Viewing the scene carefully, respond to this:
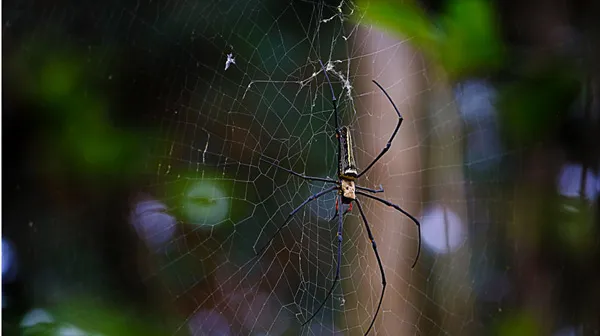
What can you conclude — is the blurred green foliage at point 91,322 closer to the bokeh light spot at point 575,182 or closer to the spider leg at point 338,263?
the spider leg at point 338,263

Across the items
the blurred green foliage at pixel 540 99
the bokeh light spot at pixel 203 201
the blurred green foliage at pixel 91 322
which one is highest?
the blurred green foliage at pixel 540 99

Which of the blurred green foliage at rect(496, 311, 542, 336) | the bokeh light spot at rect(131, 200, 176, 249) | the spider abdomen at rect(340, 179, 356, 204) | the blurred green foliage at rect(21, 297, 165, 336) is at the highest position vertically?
the spider abdomen at rect(340, 179, 356, 204)

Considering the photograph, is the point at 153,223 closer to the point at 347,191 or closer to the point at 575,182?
the point at 347,191

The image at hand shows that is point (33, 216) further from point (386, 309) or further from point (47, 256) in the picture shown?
point (386, 309)

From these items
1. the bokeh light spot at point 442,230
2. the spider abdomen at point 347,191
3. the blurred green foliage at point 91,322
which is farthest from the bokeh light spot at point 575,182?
the blurred green foliage at point 91,322

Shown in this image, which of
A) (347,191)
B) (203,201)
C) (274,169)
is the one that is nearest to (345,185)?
(347,191)

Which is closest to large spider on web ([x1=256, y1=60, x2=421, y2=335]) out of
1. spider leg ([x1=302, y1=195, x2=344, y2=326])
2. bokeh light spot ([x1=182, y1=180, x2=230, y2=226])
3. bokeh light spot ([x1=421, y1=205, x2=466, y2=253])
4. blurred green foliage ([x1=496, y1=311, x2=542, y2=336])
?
spider leg ([x1=302, y1=195, x2=344, y2=326])

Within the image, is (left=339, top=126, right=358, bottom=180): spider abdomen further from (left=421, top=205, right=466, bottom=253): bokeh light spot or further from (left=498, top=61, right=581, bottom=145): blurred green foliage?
(left=498, top=61, right=581, bottom=145): blurred green foliage

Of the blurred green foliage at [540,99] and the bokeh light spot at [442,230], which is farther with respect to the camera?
the bokeh light spot at [442,230]
